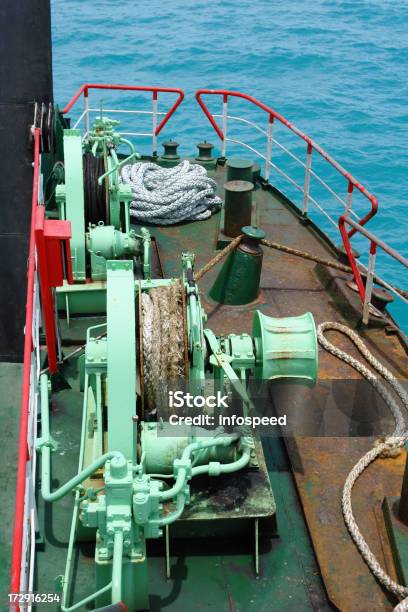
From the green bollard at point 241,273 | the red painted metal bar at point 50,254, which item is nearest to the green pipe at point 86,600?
the red painted metal bar at point 50,254

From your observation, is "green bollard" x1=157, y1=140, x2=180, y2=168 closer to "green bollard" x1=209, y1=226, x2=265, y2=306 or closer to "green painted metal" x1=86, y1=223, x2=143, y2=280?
"green bollard" x1=209, y1=226, x2=265, y2=306

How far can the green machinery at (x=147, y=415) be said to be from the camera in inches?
160

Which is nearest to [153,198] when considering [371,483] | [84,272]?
[84,272]

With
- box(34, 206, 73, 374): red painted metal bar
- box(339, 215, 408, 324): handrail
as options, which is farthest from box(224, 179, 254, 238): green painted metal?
box(34, 206, 73, 374): red painted metal bar

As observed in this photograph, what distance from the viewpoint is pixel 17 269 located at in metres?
7.12

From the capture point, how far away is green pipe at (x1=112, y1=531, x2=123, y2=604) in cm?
375

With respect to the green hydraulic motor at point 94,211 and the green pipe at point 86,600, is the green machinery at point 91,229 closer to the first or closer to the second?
the green hydraulic motor at point 94,211

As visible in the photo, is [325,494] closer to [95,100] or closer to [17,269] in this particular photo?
[17,269]

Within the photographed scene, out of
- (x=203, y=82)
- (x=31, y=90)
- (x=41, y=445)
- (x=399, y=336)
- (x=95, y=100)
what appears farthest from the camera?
(x=203, y=82)

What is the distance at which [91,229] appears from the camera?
732 centimetres

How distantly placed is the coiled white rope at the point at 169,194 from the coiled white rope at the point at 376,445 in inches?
109

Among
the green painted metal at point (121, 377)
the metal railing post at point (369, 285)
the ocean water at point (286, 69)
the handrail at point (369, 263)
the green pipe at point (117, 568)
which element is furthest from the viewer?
Result: the ocean water at point (286, 69)

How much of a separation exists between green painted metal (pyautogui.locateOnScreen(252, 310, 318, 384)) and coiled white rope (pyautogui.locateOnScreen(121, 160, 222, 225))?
4.24 meters

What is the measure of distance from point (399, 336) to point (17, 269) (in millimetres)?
3539
